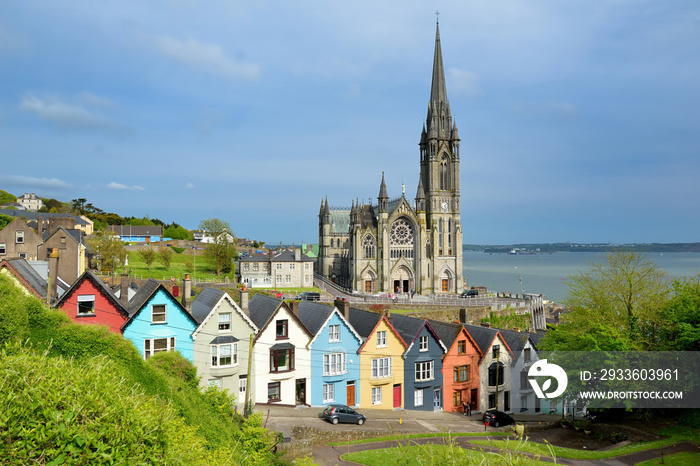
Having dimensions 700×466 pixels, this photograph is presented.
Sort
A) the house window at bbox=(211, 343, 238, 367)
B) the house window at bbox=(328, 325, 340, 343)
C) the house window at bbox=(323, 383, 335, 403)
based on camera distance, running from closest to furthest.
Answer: the house window at bbox=(211, 343, 238, 367)
the house window at bbox=(323, 383, 335, 403)
the house window at bbox=(328, 325, 340, 343)

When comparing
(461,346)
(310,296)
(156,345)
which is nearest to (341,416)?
(156,345)

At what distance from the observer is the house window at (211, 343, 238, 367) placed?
29938 mm

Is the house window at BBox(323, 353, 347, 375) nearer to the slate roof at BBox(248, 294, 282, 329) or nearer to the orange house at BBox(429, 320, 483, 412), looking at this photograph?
the slate roof at BBox(248, 294, 282, 329)

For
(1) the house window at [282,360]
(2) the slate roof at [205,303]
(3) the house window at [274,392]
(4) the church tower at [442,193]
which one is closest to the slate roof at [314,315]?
(1) the house window at [282,360]

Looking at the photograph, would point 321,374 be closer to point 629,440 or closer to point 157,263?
point 629,440

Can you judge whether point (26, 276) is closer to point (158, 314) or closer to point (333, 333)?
point (158, 314)

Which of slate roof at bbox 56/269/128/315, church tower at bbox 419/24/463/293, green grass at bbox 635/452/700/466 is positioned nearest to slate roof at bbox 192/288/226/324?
slate roof at bbox 56/269/128/315

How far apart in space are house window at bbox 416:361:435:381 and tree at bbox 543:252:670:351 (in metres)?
8.66

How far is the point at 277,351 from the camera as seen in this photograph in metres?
31.9

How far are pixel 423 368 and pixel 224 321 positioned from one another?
15.9m

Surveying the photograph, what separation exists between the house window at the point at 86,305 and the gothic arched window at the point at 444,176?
83683mm

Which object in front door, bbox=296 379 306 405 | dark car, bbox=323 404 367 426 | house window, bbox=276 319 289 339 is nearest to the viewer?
dark car, bbox=323 404 367 426

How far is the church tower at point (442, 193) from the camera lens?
100m

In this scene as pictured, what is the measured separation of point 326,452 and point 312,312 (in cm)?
1339
